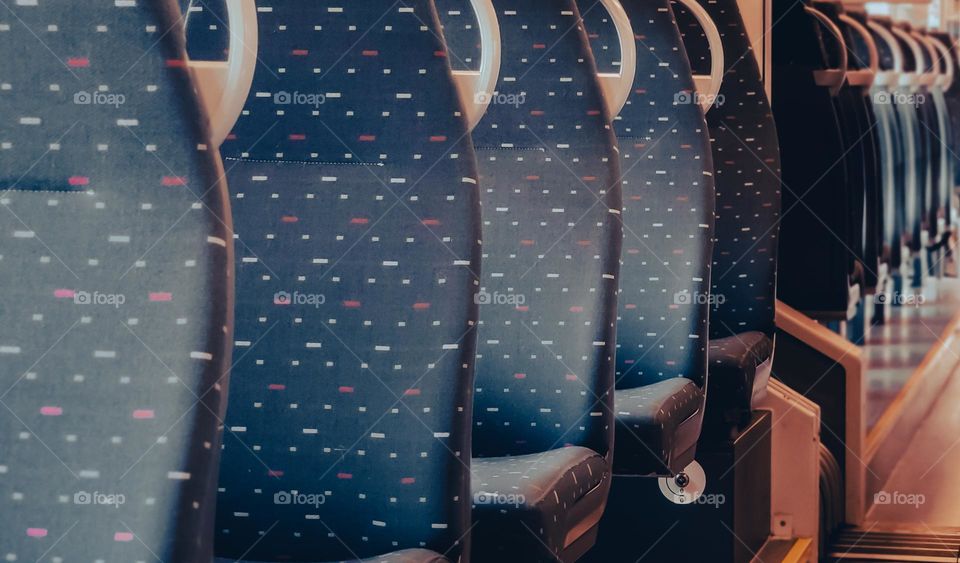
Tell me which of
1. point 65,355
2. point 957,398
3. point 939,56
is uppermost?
point 65,355

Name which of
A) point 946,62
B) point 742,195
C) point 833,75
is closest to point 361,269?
point 742,195

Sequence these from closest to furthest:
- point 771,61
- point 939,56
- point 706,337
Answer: point 706,337, point 771,61, point 939,56

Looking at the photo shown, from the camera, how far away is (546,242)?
1957mm

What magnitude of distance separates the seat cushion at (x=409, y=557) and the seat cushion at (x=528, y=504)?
218 millimetres

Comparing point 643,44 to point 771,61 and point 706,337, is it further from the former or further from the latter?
point 771,61

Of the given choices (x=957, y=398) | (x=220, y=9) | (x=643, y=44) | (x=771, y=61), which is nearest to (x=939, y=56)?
(x=957, y=398)

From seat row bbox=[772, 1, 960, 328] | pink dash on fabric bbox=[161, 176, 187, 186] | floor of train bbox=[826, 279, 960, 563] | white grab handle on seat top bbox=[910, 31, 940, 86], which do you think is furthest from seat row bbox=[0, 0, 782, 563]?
white grab handle on seat top bbox=[910, 31, 940, 86]

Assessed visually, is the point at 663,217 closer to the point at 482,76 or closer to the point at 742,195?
the point at 742,195

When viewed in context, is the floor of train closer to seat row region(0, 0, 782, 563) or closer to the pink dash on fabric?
seat row region(0, 0, 782, 563)

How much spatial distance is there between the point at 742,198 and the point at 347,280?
1.80 meters

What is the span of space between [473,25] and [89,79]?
96 cm

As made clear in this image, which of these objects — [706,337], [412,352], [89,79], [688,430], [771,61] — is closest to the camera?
[89,79]

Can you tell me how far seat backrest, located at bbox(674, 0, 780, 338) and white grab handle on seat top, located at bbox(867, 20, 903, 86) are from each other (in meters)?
2.76

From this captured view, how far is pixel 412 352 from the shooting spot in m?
1.40
